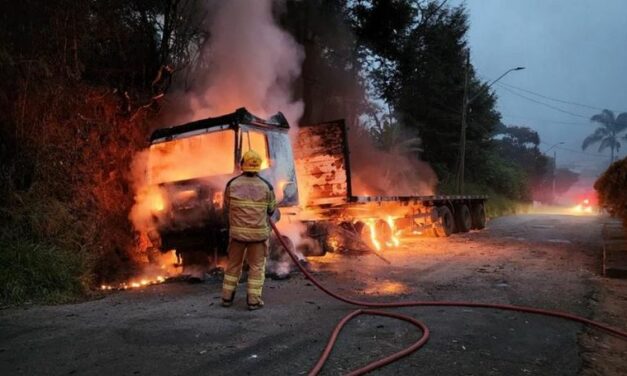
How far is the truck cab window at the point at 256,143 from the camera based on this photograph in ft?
24.2

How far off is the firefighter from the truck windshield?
5.43 feet

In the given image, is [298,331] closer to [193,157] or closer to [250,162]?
[250,162]

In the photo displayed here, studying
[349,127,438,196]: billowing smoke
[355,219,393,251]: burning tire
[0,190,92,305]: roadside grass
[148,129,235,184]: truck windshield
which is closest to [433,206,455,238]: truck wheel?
[355,219,393,251]: burning tire

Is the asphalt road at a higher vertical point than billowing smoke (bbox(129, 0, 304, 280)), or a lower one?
lower

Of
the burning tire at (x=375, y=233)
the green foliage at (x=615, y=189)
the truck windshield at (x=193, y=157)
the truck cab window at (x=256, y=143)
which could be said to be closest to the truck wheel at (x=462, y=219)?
the burning tire at (x=375, y=233)

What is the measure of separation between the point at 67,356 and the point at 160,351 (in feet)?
2.37

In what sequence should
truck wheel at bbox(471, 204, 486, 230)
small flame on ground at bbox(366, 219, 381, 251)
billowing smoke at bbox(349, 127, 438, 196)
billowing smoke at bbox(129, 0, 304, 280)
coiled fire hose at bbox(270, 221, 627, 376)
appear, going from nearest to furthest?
coiled fire hose at bbox(270, 221, 627, 376), billowing smoke at bbox(129, 0, 304, 280), small flame on ground at bbox(366, 219, 381, 251), truck wheel at bbox(471, 204, 486, 230), billowing smoke at bbox(349, 127, 438, 196)

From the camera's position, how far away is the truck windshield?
24.6 ft

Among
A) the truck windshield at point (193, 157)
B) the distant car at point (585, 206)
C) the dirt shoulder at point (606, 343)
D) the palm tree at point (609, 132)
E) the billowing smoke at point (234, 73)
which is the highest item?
the palm tree at point (609, 132)

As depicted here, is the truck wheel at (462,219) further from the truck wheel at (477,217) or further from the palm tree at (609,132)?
the palm tree at (609,132)

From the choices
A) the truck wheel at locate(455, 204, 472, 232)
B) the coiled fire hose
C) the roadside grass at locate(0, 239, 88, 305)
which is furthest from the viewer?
the truck wheel at locate(455, 204, 472, 232)

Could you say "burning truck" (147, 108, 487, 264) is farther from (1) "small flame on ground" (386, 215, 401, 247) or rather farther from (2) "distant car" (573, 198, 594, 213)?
(2) "distant car" (573, 198, 594, 213)

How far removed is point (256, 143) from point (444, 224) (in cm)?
889

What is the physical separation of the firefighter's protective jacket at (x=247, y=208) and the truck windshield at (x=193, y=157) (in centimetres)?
166
